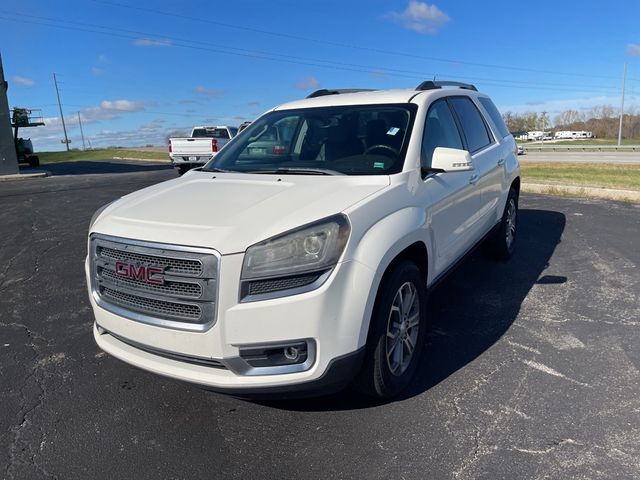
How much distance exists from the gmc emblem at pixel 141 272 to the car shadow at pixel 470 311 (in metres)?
1.05

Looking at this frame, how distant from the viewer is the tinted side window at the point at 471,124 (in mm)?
4633

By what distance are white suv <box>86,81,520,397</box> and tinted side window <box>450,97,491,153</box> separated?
92cm

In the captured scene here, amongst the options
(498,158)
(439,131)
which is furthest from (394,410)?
(498,158)

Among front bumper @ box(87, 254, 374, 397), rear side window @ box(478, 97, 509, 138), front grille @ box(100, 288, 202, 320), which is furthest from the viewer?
rear side window @ box(478, 97, 509, 138)

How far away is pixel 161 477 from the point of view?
8.05ft

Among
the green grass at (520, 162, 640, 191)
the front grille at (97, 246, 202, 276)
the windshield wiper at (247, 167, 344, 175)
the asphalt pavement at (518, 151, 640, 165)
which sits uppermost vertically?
the windshield wiper at (247, 167, 344, 175)

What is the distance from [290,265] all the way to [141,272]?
0.82 meters

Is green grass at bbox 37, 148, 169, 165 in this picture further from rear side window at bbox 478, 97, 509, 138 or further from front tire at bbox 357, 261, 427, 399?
front tire at bbox 357, 261, 427, 399

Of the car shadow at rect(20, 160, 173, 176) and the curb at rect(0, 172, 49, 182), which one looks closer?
the curb at rect(0, 172, 49, 182)

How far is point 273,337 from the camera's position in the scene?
2.45 meters

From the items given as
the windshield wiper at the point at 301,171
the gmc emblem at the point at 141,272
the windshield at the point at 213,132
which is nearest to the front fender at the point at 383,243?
the windshield wiper at the point at 301,171

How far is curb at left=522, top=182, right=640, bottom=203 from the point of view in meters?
10.2

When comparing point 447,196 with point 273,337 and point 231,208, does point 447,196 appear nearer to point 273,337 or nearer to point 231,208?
point 231,208

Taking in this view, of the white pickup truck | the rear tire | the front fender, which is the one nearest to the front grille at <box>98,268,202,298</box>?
→ the front fender
